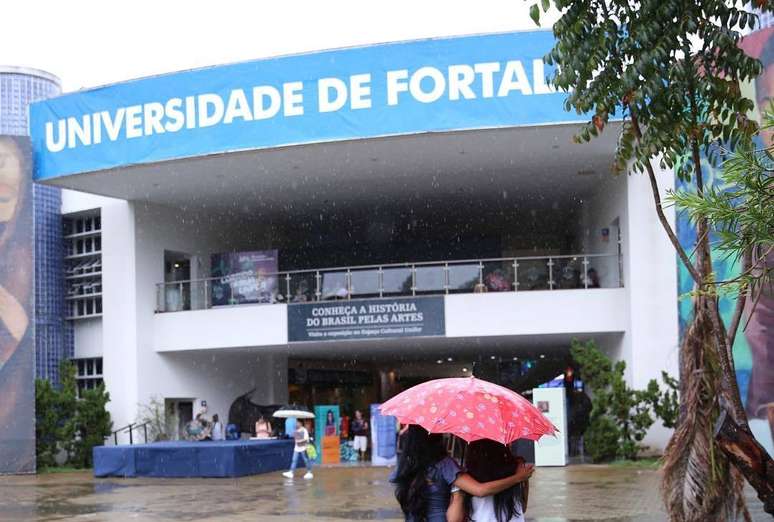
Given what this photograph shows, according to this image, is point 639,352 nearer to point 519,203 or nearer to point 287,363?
point 519,203

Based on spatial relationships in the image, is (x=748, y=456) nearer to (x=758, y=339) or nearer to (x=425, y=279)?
(x=758, y=339)

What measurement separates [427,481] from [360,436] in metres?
21.3

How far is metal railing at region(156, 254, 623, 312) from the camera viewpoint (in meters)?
23.5

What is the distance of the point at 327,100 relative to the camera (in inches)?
851

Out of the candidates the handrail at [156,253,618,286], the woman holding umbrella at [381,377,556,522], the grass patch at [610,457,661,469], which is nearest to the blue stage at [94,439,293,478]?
the handrail at [156,253,618,286]

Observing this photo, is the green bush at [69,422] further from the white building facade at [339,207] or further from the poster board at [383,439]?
the poster board at [383,439]

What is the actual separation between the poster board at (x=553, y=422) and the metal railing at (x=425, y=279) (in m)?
2.99

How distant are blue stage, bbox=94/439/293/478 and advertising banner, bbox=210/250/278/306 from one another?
396 centimetres

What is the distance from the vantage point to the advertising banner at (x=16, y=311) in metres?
24.9

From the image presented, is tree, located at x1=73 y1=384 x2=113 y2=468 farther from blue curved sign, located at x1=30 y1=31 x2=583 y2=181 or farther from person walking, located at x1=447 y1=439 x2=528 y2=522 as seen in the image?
person walking, located at x1=447 y1=439 x2=528 y2=522

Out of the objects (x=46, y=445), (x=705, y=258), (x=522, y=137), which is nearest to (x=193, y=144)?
(x=522, y=137)

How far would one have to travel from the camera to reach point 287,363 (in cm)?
3238

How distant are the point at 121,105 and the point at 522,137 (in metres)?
8.88

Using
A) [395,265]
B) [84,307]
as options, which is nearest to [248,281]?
[395,265]
